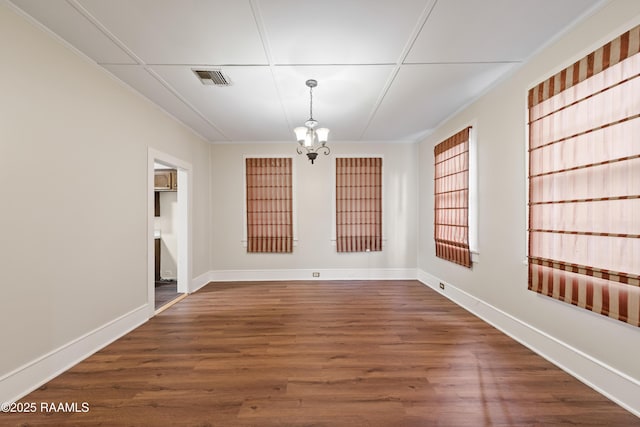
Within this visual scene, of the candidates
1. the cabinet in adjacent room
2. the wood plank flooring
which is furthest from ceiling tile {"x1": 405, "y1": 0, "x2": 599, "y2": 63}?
the cabinet in adjacent room

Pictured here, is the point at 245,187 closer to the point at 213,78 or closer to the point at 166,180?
the point at 166,180

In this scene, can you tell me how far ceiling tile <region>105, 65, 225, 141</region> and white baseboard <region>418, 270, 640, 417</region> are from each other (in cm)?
471

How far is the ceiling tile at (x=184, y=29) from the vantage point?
1.98 meters

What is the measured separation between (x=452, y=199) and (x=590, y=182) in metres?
2.13

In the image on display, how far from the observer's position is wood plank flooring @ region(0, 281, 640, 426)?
1863 mm

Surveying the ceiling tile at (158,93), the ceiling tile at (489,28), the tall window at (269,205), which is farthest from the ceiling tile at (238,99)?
the ceiling tile at (489,28)

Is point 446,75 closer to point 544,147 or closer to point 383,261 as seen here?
point 544,147

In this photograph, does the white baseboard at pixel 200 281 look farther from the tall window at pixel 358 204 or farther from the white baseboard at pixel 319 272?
the tall window at pixel 358 204

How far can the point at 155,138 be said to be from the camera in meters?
3.75

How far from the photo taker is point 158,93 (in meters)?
3.36

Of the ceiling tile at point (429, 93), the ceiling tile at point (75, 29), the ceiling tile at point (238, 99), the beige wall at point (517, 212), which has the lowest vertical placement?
the beige wall at point (517, 212)

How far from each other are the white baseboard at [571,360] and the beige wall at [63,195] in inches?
170

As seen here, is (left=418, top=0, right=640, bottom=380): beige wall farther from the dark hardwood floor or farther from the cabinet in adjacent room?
the cabinet in adjacent room

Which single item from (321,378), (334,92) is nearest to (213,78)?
(334,92)
